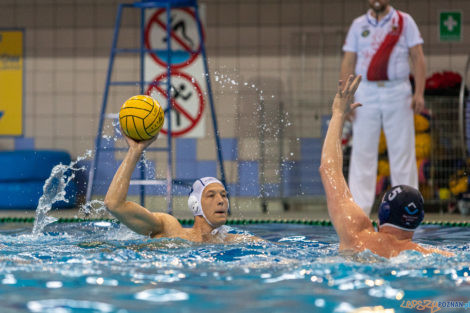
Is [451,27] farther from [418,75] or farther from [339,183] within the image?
[339,183]

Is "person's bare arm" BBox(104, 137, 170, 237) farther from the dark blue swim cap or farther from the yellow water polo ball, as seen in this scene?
the dark blue swim cap

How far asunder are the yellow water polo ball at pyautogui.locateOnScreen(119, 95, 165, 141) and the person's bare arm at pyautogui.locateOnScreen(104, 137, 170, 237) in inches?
1.7

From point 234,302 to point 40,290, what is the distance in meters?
0.72

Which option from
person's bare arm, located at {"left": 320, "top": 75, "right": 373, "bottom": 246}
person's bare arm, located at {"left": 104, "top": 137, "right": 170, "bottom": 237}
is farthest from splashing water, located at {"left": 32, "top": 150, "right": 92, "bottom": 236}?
person's bare arm, located at {"left": 320, "top": 75, "right": 373, "bottom": 246}

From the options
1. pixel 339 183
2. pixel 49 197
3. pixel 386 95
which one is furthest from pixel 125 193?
pixel 49 197

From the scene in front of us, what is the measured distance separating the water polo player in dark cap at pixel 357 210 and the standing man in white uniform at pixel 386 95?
9.00 ft

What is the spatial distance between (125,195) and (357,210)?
0.99 m

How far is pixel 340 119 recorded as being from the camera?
2926 millimetres

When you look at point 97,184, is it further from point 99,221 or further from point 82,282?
point 82,282

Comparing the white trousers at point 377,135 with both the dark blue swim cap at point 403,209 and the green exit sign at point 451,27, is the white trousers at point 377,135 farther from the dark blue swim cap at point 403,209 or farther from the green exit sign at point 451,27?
the green exit sign at point 451,27

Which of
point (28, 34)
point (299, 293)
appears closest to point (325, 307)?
point (299, 293)

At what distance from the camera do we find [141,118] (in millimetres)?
3363

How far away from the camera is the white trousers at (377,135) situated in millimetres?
5668

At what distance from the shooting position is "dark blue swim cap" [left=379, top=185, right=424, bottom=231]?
9.38 feet
